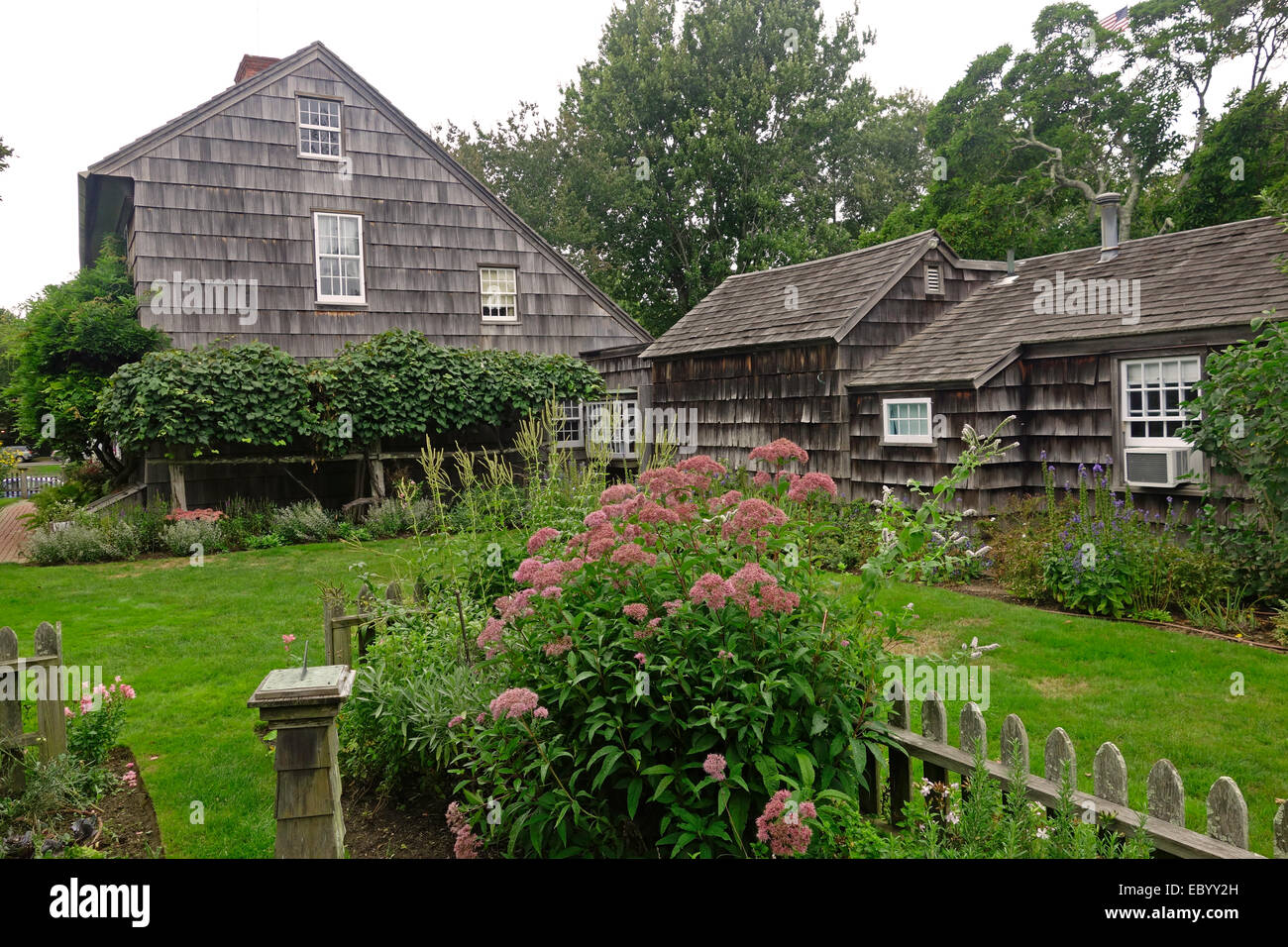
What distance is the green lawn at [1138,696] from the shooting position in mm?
4531

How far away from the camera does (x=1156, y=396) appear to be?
33.6 feet

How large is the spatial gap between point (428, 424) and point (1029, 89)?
20.2 m

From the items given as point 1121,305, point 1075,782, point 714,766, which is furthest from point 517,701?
point 1121,305

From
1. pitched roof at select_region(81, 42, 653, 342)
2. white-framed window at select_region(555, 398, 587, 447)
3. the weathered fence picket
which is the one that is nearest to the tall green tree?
pitched roof at select_region(81, 42, 653, 342)

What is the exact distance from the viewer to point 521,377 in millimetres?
15969

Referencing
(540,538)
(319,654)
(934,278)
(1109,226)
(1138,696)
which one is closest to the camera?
(540,538)

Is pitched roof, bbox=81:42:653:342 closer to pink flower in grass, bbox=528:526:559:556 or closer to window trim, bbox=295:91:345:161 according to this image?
window trim, bbox=295:91:345:161

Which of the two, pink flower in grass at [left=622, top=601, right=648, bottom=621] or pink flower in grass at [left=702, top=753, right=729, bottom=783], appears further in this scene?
pink flower in grass at [left=622, top=601, right=648, bottom=621]

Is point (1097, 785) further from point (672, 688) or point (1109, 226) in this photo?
point (1109, 226)

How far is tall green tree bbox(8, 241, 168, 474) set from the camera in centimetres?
1420

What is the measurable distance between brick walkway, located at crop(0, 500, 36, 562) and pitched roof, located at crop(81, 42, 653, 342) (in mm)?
6240

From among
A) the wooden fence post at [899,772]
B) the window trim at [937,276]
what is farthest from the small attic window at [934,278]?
the wooden fence post at [899,772]

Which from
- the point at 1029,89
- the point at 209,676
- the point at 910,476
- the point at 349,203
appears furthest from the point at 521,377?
the point at 1029,89

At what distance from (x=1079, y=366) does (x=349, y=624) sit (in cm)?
975
